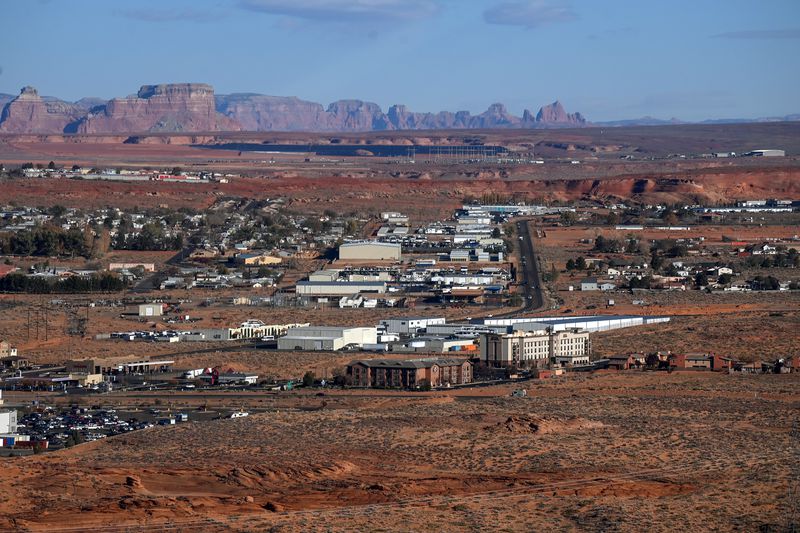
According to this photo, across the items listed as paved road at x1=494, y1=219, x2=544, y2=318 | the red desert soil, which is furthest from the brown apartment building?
the red desert soil

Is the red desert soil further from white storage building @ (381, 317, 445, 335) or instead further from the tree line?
white storage building @ (381, 317, 445, 335)

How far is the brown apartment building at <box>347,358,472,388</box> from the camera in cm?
4250

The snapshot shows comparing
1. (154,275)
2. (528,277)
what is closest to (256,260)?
(154,275)

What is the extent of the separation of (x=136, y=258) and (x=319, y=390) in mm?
40152

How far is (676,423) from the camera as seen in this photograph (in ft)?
111

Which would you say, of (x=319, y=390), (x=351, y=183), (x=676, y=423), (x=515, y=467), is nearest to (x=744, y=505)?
(x=515, y=467)

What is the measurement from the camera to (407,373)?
1676 inches

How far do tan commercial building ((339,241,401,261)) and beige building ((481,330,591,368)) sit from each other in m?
31.6

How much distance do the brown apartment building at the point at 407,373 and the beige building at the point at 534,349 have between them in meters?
2.68

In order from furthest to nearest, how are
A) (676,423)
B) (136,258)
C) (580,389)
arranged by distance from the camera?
1. (136,258)
2. (580,389)
3. (676,423)

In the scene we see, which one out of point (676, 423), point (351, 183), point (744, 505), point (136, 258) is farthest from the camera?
point (351, 183)

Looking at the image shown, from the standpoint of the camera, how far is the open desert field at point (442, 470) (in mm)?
23781

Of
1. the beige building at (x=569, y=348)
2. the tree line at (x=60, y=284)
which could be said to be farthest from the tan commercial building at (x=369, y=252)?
the beige building at (x=569, y=348)

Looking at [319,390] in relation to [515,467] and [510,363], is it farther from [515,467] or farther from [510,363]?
[515,467]
